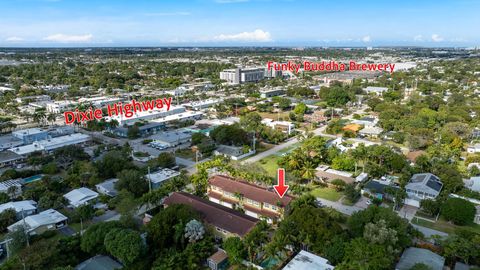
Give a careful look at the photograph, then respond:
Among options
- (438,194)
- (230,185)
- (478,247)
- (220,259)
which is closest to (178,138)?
(230,185)

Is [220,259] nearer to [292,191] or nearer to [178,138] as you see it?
[292,191]

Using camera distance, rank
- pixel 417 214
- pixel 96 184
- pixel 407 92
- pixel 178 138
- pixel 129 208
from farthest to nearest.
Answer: pixel 407 92
pixel 178 138
pixel 96 184
pixel 417 214
pixel 129 208

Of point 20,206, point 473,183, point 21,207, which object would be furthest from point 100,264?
point 473,183

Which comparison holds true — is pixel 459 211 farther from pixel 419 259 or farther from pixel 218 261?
pixel 218 261

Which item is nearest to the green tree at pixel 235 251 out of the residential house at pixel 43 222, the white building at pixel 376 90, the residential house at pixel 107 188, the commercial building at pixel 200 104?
the residential house at pixel 43 222

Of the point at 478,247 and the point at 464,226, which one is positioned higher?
the point at 478,247

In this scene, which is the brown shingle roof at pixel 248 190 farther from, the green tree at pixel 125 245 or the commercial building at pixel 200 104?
the commercial building at pixel 200 104

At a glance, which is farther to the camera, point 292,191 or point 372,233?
point 292,191

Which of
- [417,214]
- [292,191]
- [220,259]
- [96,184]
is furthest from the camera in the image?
Result: [96,184]
